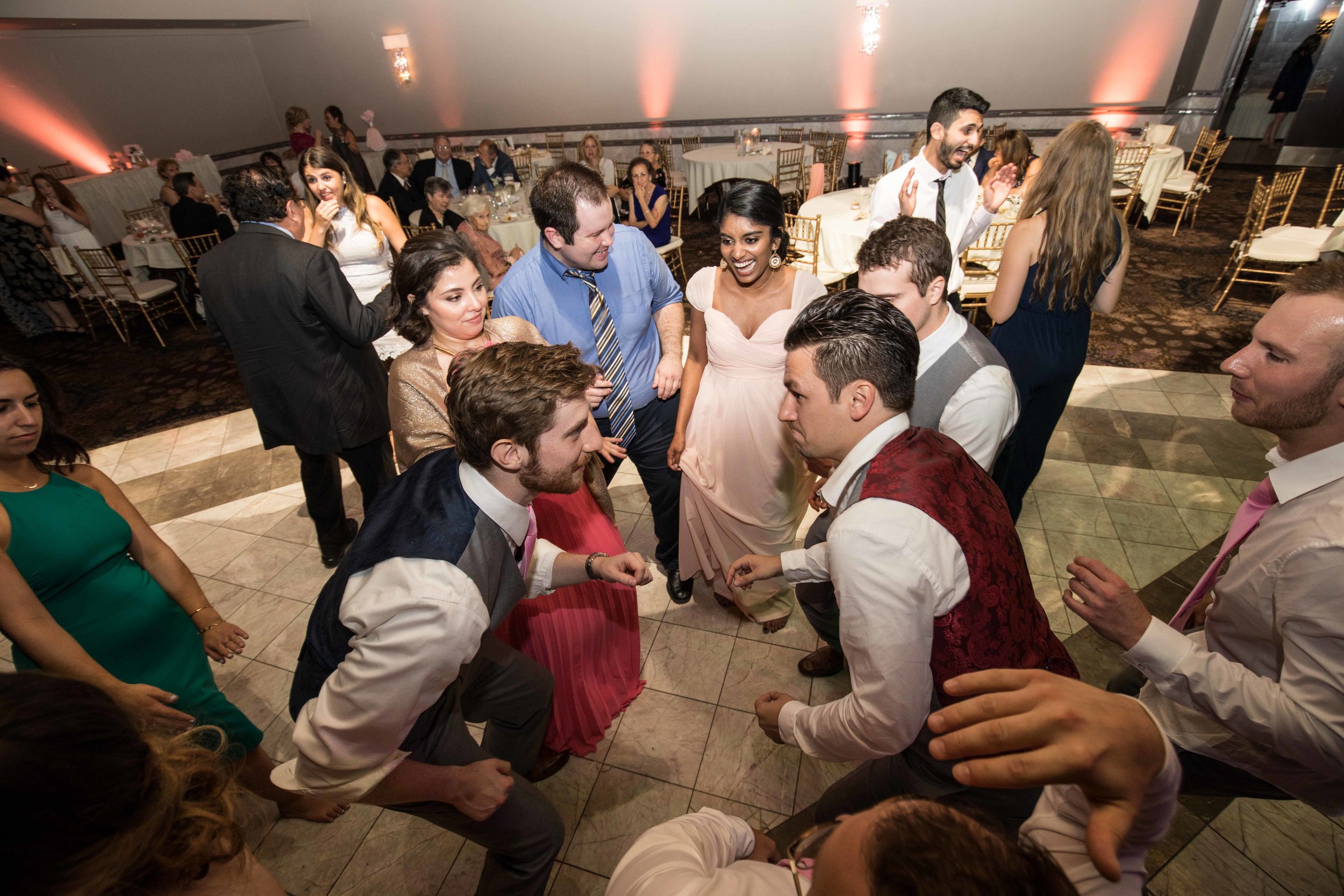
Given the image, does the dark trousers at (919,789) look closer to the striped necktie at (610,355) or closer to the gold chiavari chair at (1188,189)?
the striped necktie at (610,355)

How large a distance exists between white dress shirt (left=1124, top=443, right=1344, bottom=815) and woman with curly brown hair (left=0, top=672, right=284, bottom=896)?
1.62m

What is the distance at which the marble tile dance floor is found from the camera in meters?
1.79

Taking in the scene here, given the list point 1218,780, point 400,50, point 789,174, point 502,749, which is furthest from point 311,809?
point 400,50

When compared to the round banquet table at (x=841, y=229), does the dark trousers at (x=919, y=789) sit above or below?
below

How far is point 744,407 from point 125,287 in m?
6.82

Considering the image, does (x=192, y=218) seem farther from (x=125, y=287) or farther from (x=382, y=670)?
(x=382, y=670)

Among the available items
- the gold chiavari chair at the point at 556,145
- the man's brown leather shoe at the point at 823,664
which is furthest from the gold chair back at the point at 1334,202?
the gold chiavari chair at the point at 556,145

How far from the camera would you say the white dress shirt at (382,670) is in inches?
42.7

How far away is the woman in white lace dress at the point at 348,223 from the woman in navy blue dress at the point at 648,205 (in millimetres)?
2462

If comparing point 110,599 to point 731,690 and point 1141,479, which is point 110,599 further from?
point 1141,479

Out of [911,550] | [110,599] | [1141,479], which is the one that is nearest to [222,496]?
[110,599]

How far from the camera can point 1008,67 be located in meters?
8.38

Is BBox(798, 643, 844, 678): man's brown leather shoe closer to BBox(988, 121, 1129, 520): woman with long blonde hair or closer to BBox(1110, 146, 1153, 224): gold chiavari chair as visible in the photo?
BBox(988, 121, 1129, 520): woman with long blonde hair

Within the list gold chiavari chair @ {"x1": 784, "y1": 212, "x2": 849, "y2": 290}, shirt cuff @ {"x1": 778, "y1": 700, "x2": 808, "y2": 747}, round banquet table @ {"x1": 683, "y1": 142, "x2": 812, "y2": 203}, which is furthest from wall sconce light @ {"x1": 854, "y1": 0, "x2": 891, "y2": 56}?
shirt cuff @ {"x1": 778, "y1": 700, "x2": 808, "y2": 747}
